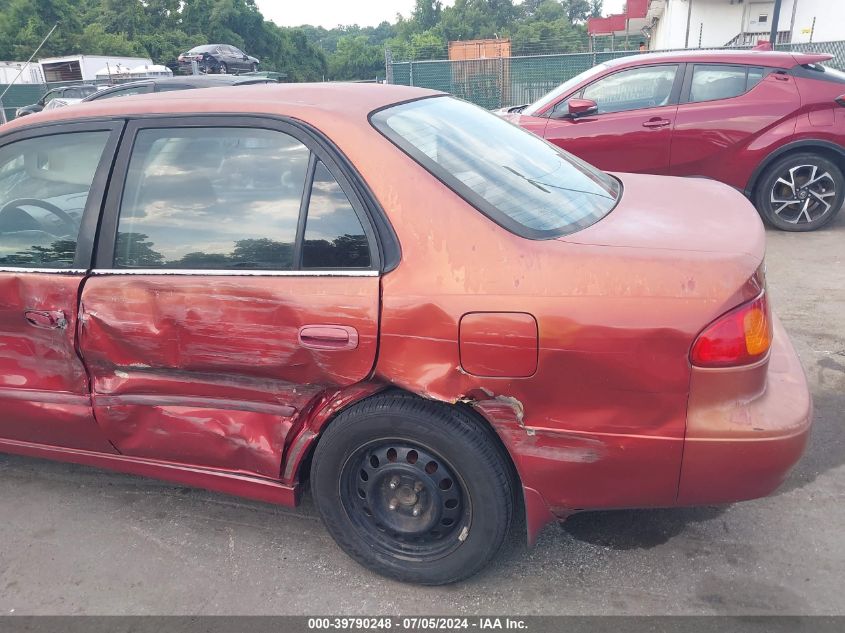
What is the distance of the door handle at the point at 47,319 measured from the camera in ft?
8.37

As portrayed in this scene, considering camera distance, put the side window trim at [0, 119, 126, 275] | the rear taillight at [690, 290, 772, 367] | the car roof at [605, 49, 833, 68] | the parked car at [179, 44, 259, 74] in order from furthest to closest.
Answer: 1. the parked car at [179, 44, 259, 74]
2. the car roof at [605, 49, 833, 68]
3. the side window trim at [0, 119, 126, 275]
4. the rear taillight at [690, 290, 772, 367]

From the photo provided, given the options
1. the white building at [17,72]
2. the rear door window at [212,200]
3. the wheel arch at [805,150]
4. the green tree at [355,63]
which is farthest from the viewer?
the green tree at [355,63]

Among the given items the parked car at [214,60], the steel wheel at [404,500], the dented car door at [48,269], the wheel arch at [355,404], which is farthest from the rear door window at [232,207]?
the parked car at [214,60]

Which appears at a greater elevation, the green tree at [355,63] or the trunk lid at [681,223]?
the green tree at [355,63]

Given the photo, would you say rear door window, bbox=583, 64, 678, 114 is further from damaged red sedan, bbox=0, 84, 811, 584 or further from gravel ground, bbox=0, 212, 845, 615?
gravel ground, bbox=0, 212, 845, 615

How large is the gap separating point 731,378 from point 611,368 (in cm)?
35

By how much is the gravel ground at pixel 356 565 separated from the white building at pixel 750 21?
24.2 metres

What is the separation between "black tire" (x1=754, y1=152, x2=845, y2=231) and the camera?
629 cm

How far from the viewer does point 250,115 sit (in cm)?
238

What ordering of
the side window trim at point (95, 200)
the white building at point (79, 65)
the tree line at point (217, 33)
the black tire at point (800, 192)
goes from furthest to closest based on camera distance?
the tree line at point (217, 33) → the white building at point (79, 65) → the black tire at point (800, 192) → the side window trim at point (95, 200)

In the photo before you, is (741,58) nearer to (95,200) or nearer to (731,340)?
(731,340)

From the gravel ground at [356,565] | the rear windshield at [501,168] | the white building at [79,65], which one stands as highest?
the white building at [79,65]

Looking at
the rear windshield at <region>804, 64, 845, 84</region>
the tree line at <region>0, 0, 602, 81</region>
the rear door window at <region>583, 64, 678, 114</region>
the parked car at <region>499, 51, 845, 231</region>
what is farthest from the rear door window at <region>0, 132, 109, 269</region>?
the tree line at <region>0, 0, 602, 81</region>

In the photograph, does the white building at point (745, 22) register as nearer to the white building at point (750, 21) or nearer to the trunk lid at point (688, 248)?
the white building at point (750, 21)
